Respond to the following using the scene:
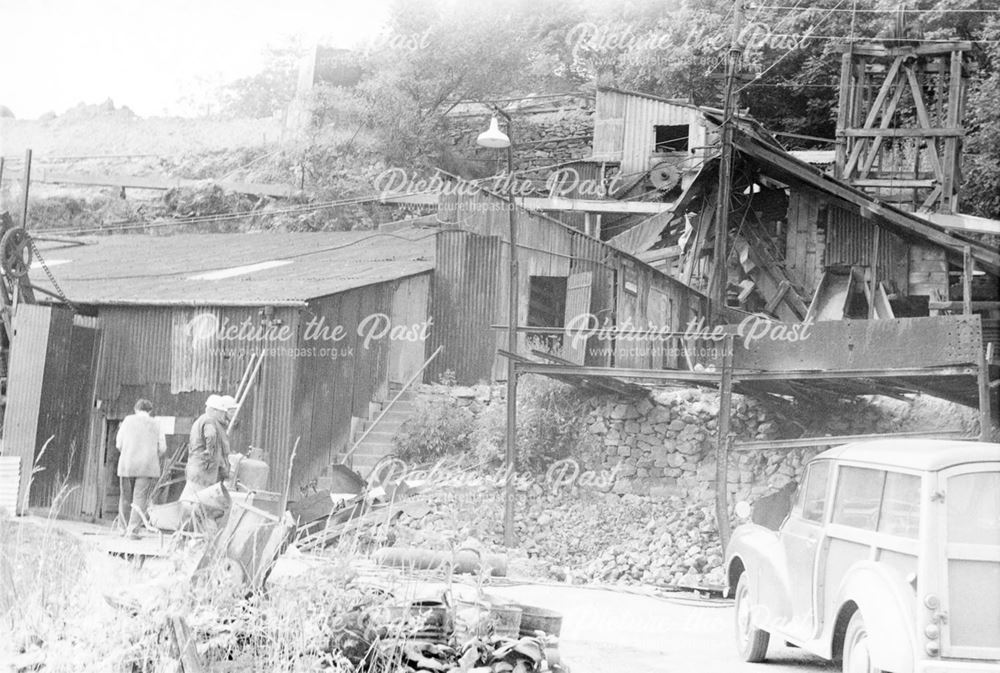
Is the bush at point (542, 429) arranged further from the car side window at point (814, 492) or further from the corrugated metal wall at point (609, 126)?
the car side window at point (814, 492)

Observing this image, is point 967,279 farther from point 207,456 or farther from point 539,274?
point 207,456

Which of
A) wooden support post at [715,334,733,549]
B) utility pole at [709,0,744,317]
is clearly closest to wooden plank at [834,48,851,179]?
utility pole at [709,0,744,317]

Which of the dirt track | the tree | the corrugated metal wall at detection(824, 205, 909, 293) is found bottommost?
the dirt track

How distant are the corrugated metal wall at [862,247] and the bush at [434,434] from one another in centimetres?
865

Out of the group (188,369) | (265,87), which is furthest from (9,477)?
(265,87)

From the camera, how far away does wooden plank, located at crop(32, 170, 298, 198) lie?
42.8 m

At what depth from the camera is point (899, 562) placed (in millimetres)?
7719

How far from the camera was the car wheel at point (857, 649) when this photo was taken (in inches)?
306

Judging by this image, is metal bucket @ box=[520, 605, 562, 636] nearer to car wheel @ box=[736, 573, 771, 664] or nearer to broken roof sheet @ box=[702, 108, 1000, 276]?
car wheel @ box=[736, 573, 771, 664]

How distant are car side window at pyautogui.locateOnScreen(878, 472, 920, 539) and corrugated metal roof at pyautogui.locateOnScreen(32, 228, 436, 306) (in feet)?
46.1

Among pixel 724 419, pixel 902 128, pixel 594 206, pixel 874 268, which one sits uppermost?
pixel 902 128

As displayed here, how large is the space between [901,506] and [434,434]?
15.9m

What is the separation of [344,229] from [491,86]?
367 inches

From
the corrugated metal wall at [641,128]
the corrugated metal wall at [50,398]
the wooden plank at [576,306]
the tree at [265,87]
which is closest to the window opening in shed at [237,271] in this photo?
the corrugated metal wall at [50,398]
